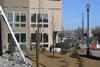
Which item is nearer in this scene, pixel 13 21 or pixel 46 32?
pixel 13 21

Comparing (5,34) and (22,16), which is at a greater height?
(22,16)

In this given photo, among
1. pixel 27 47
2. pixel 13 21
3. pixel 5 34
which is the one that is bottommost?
pixel 27 47

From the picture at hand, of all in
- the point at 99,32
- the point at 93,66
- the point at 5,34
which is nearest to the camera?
the point at 93,66

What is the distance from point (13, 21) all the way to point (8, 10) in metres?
1.78

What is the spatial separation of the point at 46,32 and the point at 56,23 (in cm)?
232

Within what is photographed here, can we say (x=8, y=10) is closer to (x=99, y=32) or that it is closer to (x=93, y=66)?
(x=93, y=66)

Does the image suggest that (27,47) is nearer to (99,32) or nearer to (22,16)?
(22,16)

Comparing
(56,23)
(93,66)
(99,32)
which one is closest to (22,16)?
(56,23)

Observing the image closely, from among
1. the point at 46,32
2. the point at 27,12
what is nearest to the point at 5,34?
the point at 27,12

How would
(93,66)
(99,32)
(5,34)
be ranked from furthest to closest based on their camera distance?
1. (99,32)
2. (5,34)
3. (93,66)

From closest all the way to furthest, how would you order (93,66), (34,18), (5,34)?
(93,66) < (5,34) < (34,18)

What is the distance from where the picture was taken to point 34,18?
3275 cm

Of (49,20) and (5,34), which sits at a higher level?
(49,20)

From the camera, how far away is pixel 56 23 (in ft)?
113
